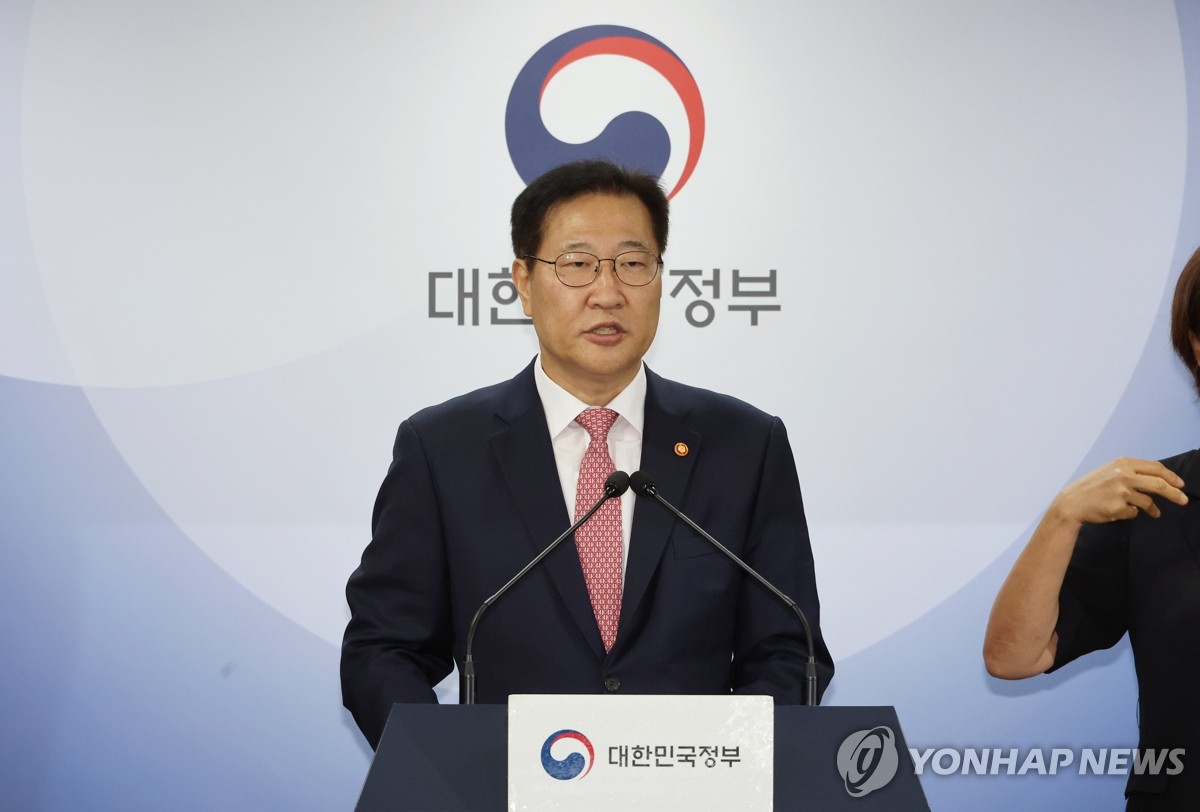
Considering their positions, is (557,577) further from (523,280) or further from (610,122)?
(610,122)

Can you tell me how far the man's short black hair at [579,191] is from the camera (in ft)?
7.32

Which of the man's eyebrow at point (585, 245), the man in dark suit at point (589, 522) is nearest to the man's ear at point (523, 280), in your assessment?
the man in dark suit at point (589, 522)

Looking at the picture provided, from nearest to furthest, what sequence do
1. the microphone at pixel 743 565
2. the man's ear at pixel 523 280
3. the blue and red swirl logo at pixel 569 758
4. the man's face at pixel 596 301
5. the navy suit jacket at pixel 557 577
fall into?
1. the blue and red swirl logo at pixel 569 758
2. the microphone at pixel 743 565
3. the navy suit jacket at pixel 557 577
4. the man's face at pixel 596 301
5. the man's ear at pixel 523 280

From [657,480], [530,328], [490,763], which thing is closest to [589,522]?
[657,480]

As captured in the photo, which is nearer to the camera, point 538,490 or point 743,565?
point 743,565

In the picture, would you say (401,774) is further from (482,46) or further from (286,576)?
(482,46)

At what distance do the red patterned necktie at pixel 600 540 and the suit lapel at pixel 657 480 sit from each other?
0.04 metres

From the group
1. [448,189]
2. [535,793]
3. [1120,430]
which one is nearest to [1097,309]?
[1120,430]

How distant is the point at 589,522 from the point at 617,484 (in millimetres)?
378

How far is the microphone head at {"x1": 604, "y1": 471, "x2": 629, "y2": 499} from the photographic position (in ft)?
5.78

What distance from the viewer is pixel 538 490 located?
2.13 metres

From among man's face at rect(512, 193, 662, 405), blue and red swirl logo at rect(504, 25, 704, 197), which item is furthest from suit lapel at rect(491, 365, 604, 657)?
blue and red swirl logo at rect(504, 25, 704, 197)

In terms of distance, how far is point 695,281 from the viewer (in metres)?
3.31

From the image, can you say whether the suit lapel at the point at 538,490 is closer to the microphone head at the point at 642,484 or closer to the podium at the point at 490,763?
the microphone head at the point at 642,484
